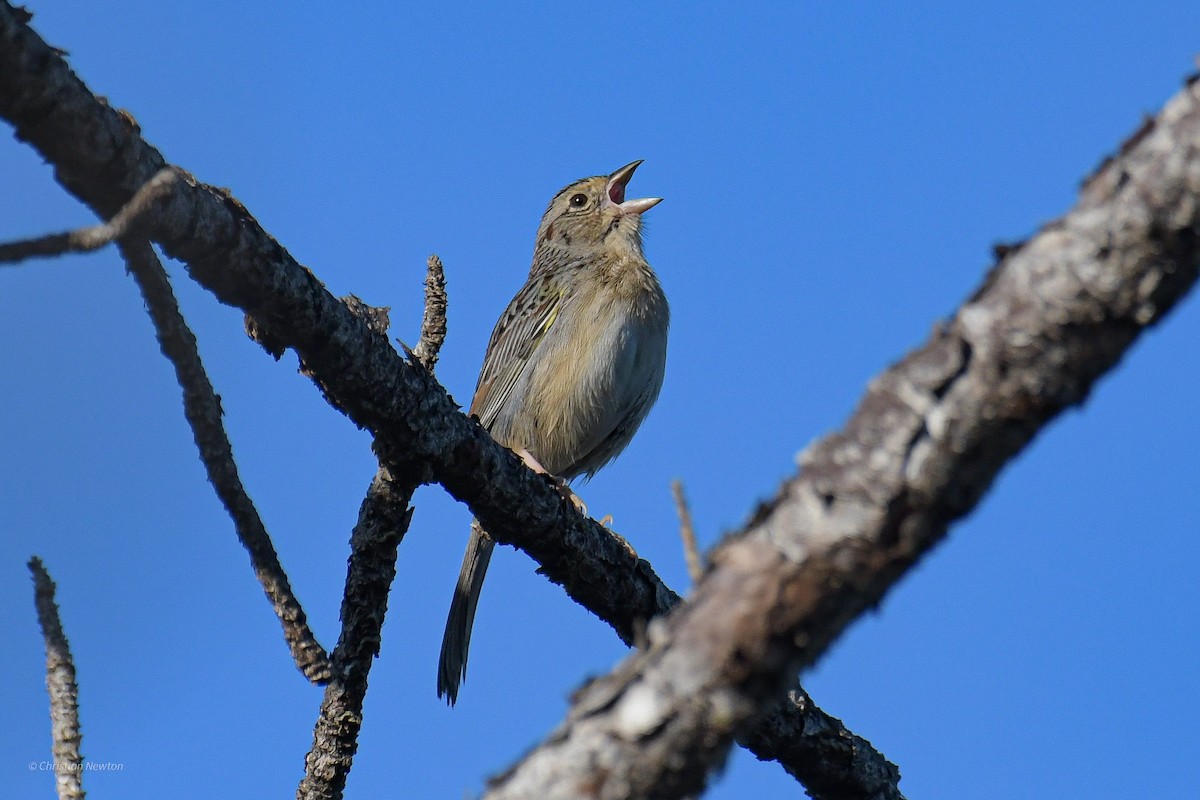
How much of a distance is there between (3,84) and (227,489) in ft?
5.12

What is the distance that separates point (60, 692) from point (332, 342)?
1409mm

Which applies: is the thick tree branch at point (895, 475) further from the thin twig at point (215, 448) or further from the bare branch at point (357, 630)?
the bare branch at point (357, 630)

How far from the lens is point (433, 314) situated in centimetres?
496

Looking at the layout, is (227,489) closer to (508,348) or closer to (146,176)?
(146,176)

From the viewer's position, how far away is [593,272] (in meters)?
7.78

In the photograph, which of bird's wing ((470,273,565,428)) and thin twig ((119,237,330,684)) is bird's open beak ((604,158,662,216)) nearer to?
bird's wing ((470,273,565,428))

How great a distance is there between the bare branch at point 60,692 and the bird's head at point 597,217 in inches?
197

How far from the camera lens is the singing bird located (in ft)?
23.6

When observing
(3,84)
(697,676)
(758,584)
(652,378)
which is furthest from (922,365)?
(652,378)

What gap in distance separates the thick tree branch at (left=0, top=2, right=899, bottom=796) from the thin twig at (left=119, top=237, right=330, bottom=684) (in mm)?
108

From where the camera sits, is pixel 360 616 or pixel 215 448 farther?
pixel 360 616

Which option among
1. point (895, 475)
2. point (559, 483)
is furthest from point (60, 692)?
point (895, 475)

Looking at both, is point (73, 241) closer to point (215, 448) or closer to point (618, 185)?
point (215, 448)

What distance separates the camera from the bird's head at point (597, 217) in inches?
334
